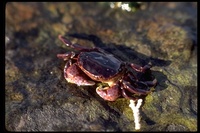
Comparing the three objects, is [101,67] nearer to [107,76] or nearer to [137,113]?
[107,76]

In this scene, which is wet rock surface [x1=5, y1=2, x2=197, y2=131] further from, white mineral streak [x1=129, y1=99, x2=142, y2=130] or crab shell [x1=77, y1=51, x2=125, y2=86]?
crab shell [x1=77, y1=51, x2=125, y2=86]

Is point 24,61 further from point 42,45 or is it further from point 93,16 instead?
point 93,16

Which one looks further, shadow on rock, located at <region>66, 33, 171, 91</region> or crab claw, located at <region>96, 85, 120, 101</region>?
shadow on rock, located at <region>66, 33, 171, 91</region>

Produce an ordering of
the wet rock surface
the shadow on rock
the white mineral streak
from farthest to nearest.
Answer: the shadow on rock → the wet rock surface → the white mineral streak

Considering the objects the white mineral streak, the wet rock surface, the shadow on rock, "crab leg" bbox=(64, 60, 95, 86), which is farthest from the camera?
the shadow on rock

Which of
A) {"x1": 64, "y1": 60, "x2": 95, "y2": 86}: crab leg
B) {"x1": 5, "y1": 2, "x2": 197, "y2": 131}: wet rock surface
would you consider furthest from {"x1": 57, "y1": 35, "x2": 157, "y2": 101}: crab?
{"x1": 5, "y1": 2, "x2": 197, "y2": 131}: wet rock surface

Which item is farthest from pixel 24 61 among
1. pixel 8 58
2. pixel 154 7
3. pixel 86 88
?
pixel 154 7

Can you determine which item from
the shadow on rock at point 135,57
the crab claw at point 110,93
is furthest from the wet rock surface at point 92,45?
the crab claw at point 110,93
